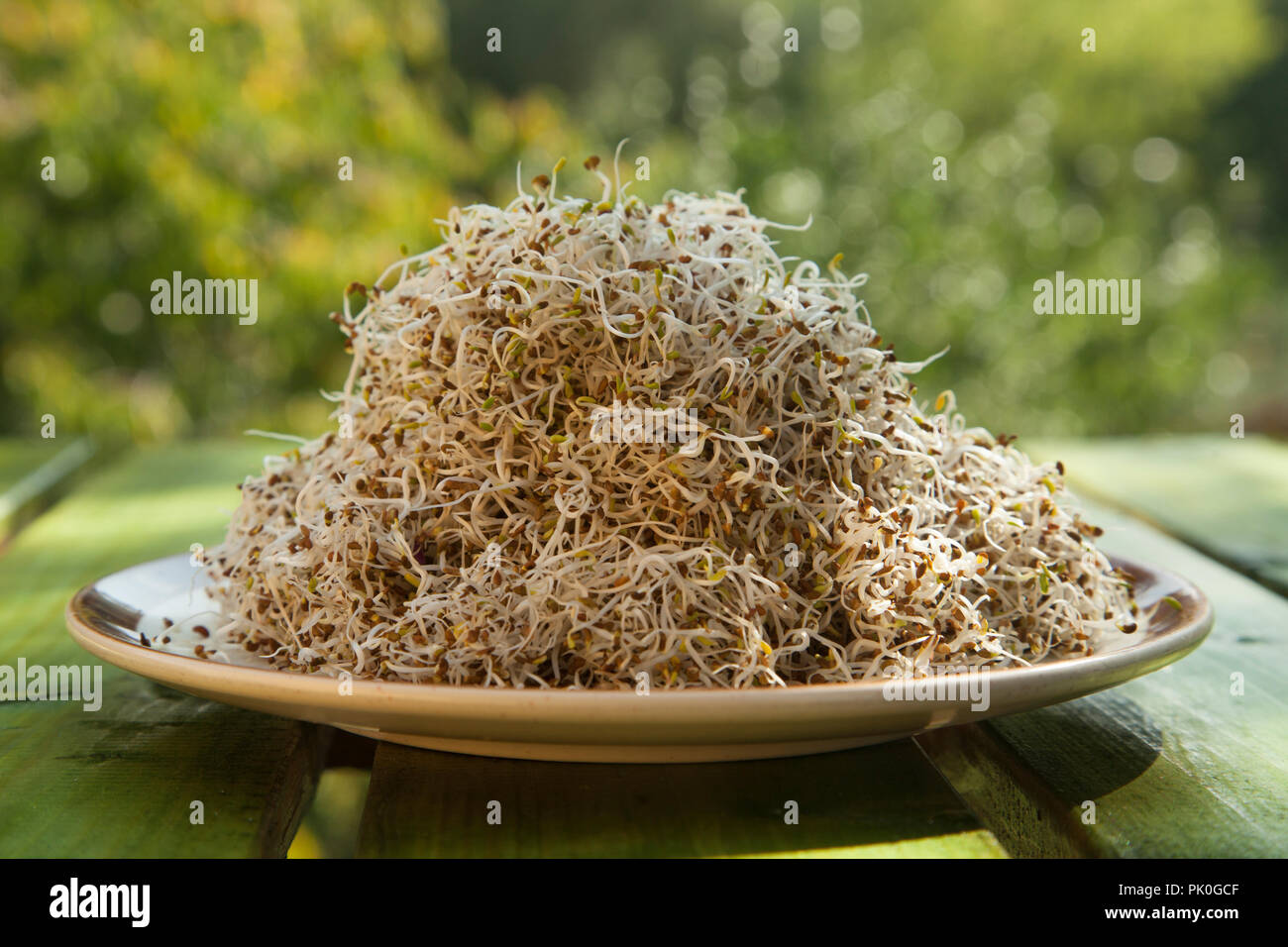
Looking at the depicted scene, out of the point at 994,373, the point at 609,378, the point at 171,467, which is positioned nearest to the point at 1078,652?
the point at 609,378

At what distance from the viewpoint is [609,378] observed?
46.7 inches

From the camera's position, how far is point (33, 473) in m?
2.95

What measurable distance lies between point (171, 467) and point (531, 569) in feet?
7.81

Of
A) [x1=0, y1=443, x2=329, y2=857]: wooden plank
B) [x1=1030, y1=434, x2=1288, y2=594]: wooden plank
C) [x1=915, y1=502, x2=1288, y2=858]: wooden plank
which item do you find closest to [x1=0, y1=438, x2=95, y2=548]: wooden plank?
[x1=0, y1=443, x2=329, y2=857]: wooden plank

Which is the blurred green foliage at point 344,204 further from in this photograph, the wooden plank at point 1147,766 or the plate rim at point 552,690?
the plate rim at point 552,690

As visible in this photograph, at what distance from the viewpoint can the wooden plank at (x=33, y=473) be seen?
8.22 ft

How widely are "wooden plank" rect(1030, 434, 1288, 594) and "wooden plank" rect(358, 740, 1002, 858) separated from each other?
1.11m

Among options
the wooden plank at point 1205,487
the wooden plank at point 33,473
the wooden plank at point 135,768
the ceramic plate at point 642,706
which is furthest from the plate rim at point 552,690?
the wooden plank at point 33,473

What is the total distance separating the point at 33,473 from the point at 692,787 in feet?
8.09

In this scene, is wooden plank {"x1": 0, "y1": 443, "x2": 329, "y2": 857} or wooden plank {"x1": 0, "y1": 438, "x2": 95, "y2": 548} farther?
wooden plank {"x1": 0, "y1": 438, "x2": 95, "y2": 548}

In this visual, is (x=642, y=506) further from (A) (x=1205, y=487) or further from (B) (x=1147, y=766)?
(A) (x=1205, y=487)

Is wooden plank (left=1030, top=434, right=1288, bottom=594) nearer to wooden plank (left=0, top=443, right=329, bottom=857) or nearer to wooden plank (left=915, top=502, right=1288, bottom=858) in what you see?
wooden plank (left=915, top=502, right=1288, bottom=858)

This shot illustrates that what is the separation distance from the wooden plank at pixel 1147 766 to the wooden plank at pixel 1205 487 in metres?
0.60

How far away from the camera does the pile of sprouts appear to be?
1107mm
